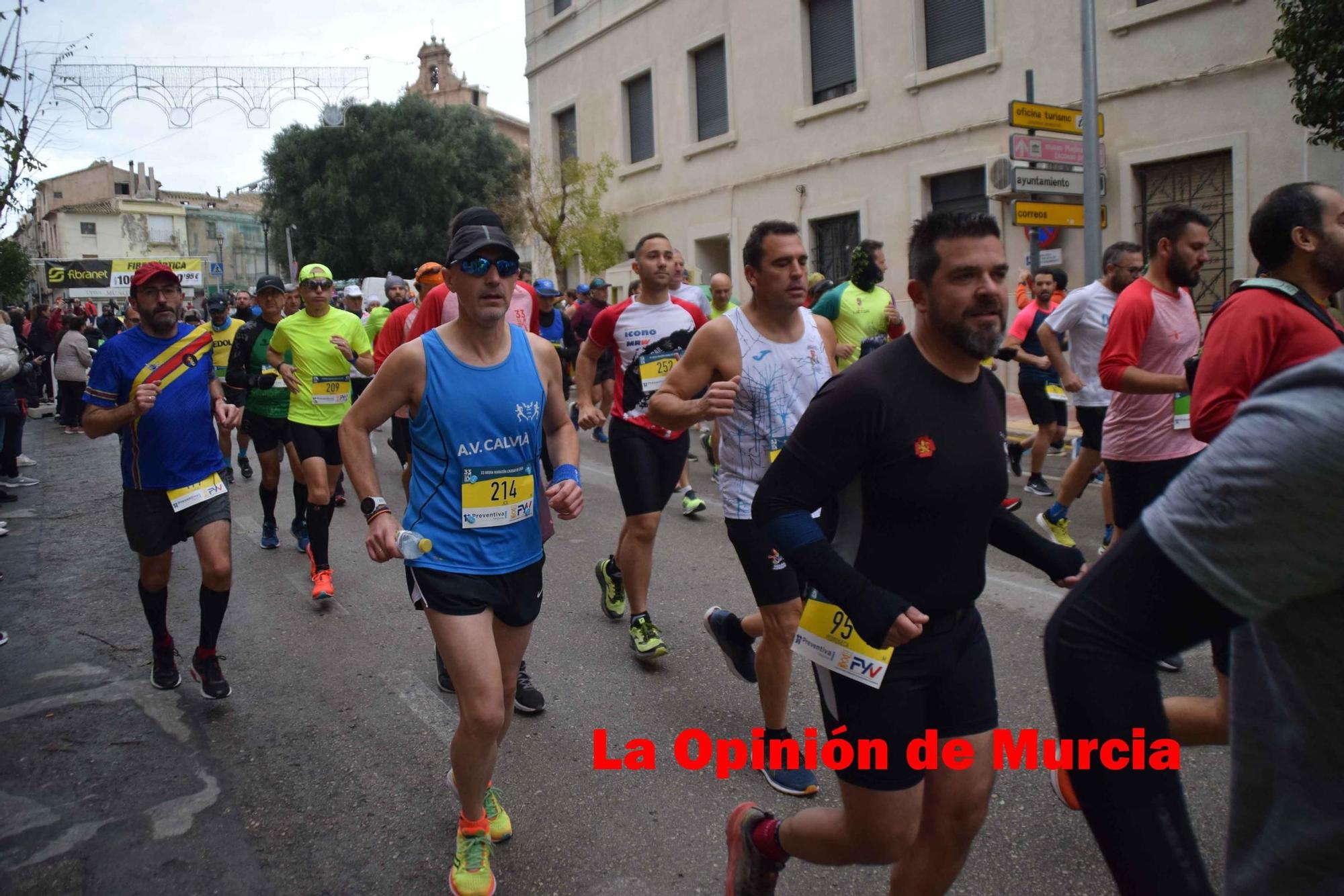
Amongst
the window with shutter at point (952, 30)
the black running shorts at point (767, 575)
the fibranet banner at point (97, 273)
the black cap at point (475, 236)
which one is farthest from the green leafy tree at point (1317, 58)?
the fibranet banner at point (97, 273)

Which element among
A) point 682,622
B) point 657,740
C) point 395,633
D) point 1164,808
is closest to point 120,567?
point 395,633

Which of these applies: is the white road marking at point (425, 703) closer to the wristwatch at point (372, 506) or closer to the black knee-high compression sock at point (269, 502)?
the wristwatch at point (372, 506)

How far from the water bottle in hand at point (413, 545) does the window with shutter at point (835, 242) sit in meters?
16.2

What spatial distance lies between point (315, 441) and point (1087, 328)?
539 centimetres

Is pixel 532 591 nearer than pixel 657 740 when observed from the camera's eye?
Yes

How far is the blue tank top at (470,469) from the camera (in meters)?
3.21

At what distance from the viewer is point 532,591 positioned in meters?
3.35

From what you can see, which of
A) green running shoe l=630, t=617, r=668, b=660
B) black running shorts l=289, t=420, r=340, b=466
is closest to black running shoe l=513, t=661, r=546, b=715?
green running shoe l=630, t=617, r=668, b=660

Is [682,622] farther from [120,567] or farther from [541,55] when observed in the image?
[541,55]

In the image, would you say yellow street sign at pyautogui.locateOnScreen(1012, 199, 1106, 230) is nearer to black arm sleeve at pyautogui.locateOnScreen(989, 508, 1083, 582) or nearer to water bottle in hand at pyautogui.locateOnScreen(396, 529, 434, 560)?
black arm sleeve at pyautogui.locateOnScreen(989, 508, 1083, 582)

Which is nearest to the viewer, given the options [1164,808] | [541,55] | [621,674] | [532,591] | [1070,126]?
[1164,808]

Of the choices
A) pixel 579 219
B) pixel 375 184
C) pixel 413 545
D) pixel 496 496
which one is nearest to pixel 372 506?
pixel 413 545

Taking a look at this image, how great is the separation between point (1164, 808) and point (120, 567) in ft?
26.3

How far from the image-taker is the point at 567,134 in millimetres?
27141
